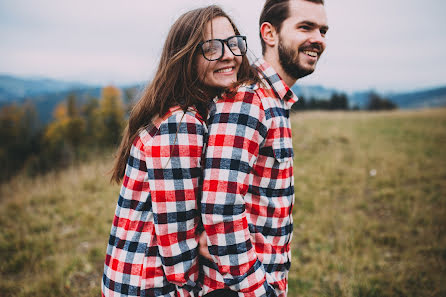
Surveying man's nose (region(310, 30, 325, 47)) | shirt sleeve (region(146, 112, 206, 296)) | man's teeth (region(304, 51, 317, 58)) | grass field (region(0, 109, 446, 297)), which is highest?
man's nose (region(310, 30, 325, 47))

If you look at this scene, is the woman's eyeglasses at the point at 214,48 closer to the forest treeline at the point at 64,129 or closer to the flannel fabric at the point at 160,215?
the flannel fabric at the point at 160,215

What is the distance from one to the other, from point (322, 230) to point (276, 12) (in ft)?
11.9

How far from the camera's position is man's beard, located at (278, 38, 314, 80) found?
5.00 ft

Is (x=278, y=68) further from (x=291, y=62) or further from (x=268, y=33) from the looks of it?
(x=268, y=33)

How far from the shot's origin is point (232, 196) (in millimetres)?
1081

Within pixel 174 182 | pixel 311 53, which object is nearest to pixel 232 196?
pixel 174 182

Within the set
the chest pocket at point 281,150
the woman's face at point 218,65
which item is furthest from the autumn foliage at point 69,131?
the chest pocket at point 281,150

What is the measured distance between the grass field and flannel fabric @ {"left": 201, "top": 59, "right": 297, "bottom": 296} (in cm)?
205

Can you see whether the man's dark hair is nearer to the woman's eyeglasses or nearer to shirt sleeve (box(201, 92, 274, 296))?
the woman's eyeglasses

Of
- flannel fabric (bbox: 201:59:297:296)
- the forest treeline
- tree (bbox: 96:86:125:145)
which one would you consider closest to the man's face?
flannel fabric (bbox: 201:59:297:296)

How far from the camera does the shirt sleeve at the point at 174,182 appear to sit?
42.8 inches

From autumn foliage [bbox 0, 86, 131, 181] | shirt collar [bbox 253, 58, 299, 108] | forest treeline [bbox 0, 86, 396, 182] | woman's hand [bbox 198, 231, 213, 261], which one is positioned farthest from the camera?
autumn foliage [bbox 0, 86, 131, 181]

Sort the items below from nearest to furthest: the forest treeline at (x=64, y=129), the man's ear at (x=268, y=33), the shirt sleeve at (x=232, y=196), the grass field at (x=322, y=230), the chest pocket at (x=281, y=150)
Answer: the shirt sleeve at (x=232, y=196), the chest pocket at (x=281, y=150), the man's ear at (x=268, y=33), the grass field at (x=322, y=230), the forest treeline at (x=64, y=129)

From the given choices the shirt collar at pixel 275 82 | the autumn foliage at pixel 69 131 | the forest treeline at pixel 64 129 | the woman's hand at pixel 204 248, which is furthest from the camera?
the autumn foliage at pixel 69 131
